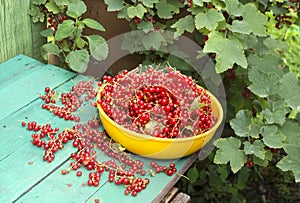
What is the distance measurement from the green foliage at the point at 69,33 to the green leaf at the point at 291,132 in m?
0.84

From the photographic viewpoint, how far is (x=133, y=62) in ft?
8.55

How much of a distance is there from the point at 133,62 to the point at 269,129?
97 cm

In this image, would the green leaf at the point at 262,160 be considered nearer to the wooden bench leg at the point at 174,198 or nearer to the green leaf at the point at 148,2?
the wooden bench leg at the point at 174,198

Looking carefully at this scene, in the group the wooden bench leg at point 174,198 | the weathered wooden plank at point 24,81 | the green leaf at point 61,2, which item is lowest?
the wooden bench leg at point 174,198

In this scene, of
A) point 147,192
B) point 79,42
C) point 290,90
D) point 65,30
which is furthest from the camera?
point 79,42

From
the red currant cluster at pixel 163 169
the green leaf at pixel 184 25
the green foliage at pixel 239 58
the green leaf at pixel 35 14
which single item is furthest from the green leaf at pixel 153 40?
the red currant cluster at pixel 163 169

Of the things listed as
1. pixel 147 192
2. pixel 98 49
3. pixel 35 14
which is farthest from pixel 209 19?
pixel 35 14

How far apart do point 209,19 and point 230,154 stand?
1.81 feet

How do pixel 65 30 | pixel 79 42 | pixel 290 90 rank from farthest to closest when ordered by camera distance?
1. pixel 79 42
2. pixel 65 30
3. pixel 290 90

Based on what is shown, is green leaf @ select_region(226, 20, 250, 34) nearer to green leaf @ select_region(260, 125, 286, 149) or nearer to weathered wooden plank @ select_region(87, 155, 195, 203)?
green leaf @ select_region(260, 125, 286, 149)

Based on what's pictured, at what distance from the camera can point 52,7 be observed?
2330 millimetres

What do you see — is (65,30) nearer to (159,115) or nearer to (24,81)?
(24,81)

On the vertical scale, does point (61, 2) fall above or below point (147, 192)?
above

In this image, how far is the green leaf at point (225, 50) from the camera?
1.93m
